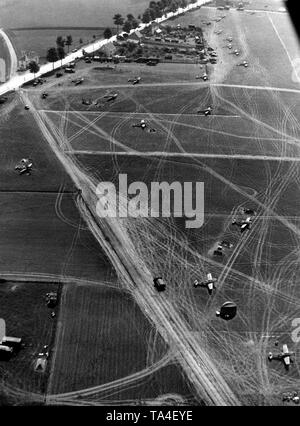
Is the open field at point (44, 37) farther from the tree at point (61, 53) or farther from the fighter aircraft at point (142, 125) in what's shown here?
the fighter aircraft at point (142, 125)

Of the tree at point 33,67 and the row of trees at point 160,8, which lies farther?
the row of trees at point 160,8

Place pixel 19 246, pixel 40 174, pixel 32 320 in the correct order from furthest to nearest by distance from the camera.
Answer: pixel 40 174 → pixel 19 246 → pixel 32 320

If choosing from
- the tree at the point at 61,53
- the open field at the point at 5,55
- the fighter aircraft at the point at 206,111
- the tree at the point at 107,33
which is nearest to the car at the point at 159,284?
the fighter aircraft at the point at 206,111

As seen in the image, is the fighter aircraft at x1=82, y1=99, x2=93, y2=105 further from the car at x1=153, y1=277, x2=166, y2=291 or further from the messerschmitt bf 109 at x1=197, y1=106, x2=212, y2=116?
the car at x1=153, y1=277, x2=166, y2=291

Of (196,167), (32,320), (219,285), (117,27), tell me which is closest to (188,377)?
(219,285)

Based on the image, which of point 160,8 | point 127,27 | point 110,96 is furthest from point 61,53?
point 160,8

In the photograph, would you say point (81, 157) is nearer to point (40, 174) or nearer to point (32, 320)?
point (40, 174)
